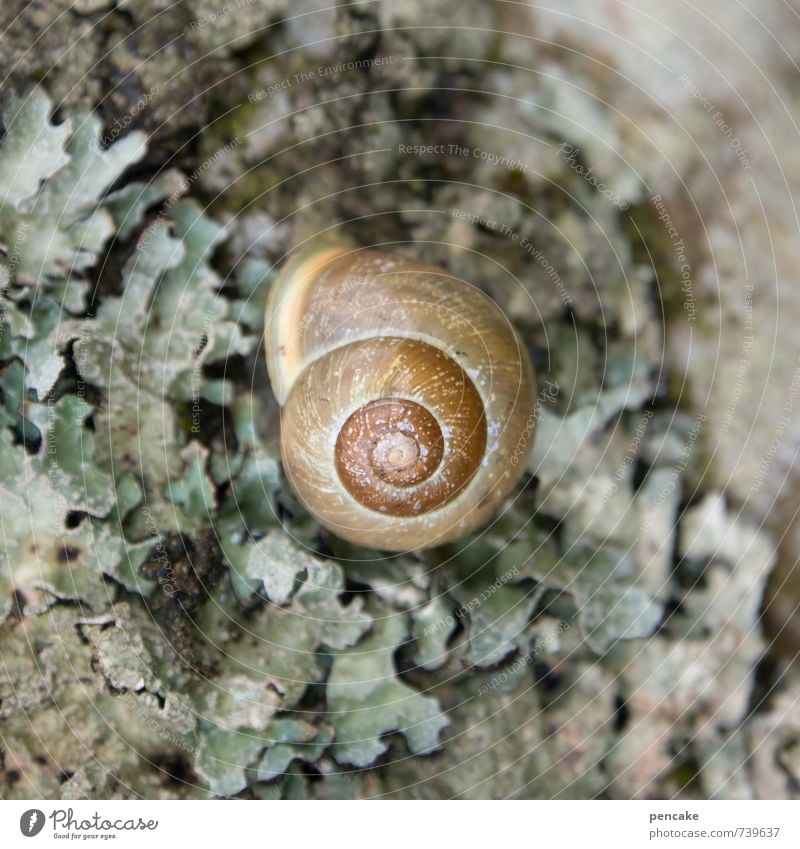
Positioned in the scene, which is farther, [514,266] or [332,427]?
[514,266]

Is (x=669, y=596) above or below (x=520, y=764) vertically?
above

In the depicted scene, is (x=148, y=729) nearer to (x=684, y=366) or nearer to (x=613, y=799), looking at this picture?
(x=613, y=799)

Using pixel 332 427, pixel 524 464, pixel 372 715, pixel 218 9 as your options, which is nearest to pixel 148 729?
pixel 372 715

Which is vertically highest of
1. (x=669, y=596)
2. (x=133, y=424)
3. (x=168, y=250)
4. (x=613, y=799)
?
(x=168, y=250)

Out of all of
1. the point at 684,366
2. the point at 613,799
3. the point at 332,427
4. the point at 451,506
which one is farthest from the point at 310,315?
the point at 613,799

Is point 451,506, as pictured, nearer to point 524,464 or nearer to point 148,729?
point 524,464

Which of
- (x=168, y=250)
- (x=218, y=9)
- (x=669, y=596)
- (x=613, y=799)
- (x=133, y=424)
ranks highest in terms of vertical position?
(x=218, y=9)

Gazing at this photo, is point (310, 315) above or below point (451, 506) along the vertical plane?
above
